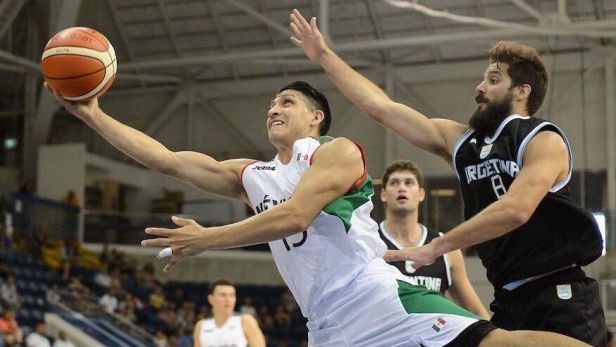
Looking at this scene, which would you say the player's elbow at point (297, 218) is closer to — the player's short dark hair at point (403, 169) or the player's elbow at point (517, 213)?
the player's elbow at point (517, 213)

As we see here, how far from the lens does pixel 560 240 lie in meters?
4.70

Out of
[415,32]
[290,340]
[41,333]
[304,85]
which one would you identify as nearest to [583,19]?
[415,32]

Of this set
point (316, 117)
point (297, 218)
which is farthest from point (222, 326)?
point (297, 218)

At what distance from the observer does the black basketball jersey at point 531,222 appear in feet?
15.4

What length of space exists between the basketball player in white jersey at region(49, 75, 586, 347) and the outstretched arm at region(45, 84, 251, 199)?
0.67ft

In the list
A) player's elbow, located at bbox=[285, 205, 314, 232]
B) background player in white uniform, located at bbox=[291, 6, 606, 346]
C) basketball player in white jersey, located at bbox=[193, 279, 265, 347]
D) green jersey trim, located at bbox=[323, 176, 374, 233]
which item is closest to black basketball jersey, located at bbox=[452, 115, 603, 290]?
background player in white uniform, located at bbox=[291, 6, 606, 346]

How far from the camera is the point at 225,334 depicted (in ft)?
34.6

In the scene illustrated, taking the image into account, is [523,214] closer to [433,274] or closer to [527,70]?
[527,70]

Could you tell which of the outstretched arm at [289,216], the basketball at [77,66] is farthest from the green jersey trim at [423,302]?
the basketball at [77,66]

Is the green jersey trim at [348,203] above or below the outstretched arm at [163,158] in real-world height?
below

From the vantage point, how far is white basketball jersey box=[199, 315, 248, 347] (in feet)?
34.5

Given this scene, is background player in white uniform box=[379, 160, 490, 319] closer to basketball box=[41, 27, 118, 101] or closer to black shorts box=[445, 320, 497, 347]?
basketball box=[41, 27, 118, 101]

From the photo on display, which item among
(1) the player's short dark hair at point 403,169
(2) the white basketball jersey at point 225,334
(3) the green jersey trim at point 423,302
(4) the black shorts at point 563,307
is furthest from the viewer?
(2) the white basketball jersey at point 225,334

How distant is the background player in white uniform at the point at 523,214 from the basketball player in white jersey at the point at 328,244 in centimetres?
26
